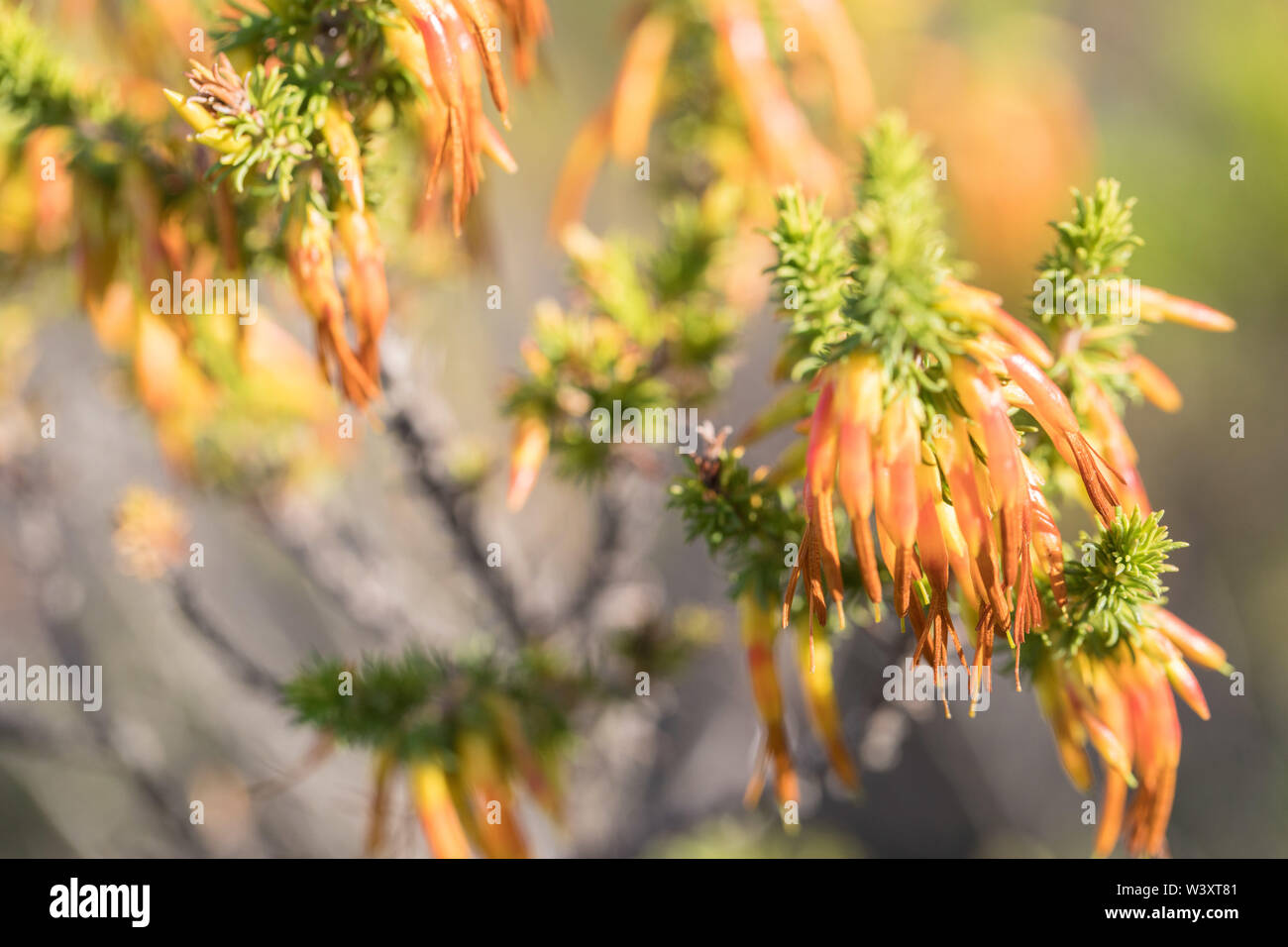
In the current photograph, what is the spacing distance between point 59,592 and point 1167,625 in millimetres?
1811

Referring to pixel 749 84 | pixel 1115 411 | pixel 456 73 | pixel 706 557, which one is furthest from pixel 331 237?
pixel 706 557

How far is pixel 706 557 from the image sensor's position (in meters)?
2.08

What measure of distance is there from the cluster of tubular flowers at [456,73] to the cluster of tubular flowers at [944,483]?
353 mm

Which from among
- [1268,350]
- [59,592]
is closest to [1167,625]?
[59,592]

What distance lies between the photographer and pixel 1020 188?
2.27 meters

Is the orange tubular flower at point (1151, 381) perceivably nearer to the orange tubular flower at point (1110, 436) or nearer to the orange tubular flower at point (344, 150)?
the orange tubular flower at point (1110, 436)

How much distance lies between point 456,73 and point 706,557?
1551mm

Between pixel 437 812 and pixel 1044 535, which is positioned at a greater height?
pixel 1044 535

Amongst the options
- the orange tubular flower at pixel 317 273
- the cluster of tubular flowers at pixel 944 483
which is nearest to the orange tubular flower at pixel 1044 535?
the cluster of tubular flowers at pixel 944 483

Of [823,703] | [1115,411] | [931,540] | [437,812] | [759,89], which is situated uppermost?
[759,89]

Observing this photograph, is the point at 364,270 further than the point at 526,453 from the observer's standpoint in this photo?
No

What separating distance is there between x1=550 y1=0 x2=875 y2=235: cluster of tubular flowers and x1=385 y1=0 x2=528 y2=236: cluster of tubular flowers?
43cm

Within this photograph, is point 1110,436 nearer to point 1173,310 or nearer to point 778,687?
point 1173,310

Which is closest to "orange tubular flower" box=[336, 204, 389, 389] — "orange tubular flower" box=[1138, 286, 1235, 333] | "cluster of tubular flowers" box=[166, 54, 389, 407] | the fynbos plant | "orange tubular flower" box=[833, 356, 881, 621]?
"cluster of tubular flowers" box=[166, 54, 389, 407]
